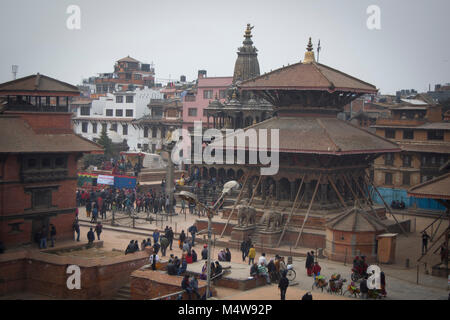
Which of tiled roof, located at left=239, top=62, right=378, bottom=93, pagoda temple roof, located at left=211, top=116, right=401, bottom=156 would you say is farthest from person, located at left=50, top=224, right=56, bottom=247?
tiled roof, located at left=239, top=62, right=378, bottom=93

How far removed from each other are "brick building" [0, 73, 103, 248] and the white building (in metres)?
48.5

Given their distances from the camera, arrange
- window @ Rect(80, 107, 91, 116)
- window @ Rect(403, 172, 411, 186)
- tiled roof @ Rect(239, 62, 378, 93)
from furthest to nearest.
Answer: window @ Rect(80, 107, 91, 116), window @ Rect(403, 172, 411, 186), tiled roof @ Rect(239, 62, 378, 93)

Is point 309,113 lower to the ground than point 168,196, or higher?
higher

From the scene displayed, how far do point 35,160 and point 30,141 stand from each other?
1.04 meters

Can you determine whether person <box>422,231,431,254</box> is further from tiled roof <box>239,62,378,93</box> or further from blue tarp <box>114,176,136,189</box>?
blue tarp <box>114,176,136,189</box>

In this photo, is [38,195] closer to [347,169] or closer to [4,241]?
[4,241]

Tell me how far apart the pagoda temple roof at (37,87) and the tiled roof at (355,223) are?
15736 mm

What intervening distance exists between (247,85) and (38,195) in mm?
15154

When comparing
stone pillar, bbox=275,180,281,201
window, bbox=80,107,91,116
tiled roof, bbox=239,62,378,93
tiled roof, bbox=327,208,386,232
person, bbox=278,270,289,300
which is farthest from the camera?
window, bbox=80,107,91,116

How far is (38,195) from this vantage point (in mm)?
37344

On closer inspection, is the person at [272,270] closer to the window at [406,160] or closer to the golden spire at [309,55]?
the golden spire at [309,55]

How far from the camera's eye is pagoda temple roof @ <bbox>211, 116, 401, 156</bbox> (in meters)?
40.3

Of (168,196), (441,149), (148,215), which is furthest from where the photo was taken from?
(441,149)
